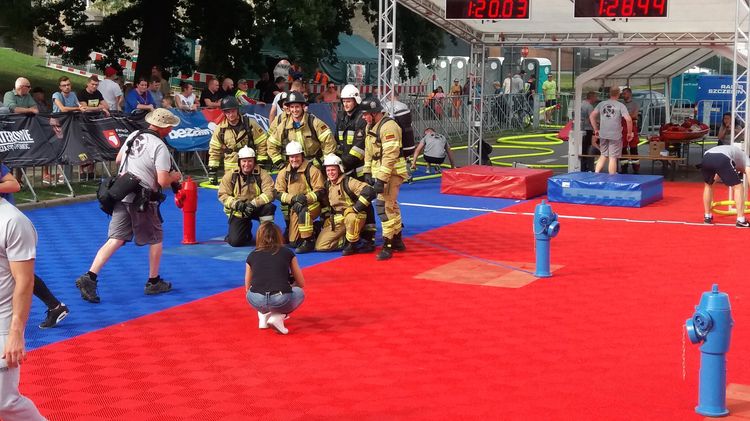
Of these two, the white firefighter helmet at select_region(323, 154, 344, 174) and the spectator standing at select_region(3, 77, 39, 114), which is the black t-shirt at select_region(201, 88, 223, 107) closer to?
the spectator standing at select_region(3, 77, 39, 114)

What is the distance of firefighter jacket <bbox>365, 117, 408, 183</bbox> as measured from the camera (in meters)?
12.7

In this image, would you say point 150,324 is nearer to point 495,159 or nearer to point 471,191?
point 471,191

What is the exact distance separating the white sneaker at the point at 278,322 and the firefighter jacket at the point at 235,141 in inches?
188

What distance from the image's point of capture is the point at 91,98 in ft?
63.3

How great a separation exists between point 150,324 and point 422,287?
3.07 metres

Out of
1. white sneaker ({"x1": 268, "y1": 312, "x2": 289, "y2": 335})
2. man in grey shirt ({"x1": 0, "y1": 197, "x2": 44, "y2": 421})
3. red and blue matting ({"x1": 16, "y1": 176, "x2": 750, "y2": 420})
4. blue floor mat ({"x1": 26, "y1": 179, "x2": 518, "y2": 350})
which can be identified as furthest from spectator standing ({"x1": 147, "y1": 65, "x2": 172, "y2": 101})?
man in grey shirt ({"x1": 0, "y1": 197, "x2": 44, "y2": 421})

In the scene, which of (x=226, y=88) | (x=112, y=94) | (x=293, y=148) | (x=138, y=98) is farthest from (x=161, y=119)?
(x=226, y=88)

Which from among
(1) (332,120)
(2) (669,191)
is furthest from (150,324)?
(1) (332,120)

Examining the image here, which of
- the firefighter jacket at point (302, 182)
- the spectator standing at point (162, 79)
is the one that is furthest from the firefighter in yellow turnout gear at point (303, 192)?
the spectator standing at point (162, 79)

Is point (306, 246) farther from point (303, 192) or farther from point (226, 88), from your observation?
point (226, 88)

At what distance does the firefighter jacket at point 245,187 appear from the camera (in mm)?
13359

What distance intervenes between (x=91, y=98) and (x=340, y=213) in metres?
7.87

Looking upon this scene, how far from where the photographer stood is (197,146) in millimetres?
20812

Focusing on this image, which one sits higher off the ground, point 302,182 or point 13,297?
point 13,297
